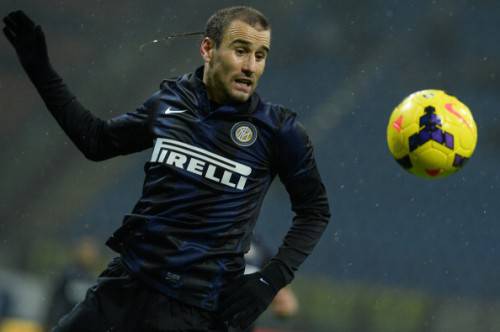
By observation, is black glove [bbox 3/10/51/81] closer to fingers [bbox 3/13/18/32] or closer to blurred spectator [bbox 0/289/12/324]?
fingers [bbox 3/13/18/32]

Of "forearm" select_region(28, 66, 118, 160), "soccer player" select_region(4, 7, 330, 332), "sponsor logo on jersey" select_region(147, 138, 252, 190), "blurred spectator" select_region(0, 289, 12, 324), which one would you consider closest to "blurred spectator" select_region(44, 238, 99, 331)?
"blurred spectator" select_region(0, 289, 12, 324)

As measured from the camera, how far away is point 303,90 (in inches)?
383

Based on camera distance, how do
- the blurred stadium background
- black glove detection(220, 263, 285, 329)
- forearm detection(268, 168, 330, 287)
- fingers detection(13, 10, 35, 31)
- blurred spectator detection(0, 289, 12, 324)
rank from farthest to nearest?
the blurred stadium background, blurred spectator detection(0, 289, 12, 324), fingers detection(13, 10, 35, 31), forearm detection(268, 168, 330, 287), black glove detection(220, 263, 285, 329)

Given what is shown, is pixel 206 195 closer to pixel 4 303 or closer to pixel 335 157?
pixel 4 303

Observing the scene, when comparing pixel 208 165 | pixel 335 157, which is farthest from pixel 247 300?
pixel 335 157

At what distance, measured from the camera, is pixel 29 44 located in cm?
286

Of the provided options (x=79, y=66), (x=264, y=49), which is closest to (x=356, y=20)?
(x=79, y=66)

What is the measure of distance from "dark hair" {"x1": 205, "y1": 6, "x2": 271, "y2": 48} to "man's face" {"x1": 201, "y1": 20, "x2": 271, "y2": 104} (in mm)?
16

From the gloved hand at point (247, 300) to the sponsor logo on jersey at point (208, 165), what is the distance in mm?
288

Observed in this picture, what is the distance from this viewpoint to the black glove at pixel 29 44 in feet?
9.36

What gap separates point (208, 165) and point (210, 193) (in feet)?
0.28

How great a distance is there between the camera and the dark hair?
9.00 feet

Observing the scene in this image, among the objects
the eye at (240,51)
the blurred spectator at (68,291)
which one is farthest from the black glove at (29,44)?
the blurred spectator at (68,291)

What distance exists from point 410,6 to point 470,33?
0.99m
